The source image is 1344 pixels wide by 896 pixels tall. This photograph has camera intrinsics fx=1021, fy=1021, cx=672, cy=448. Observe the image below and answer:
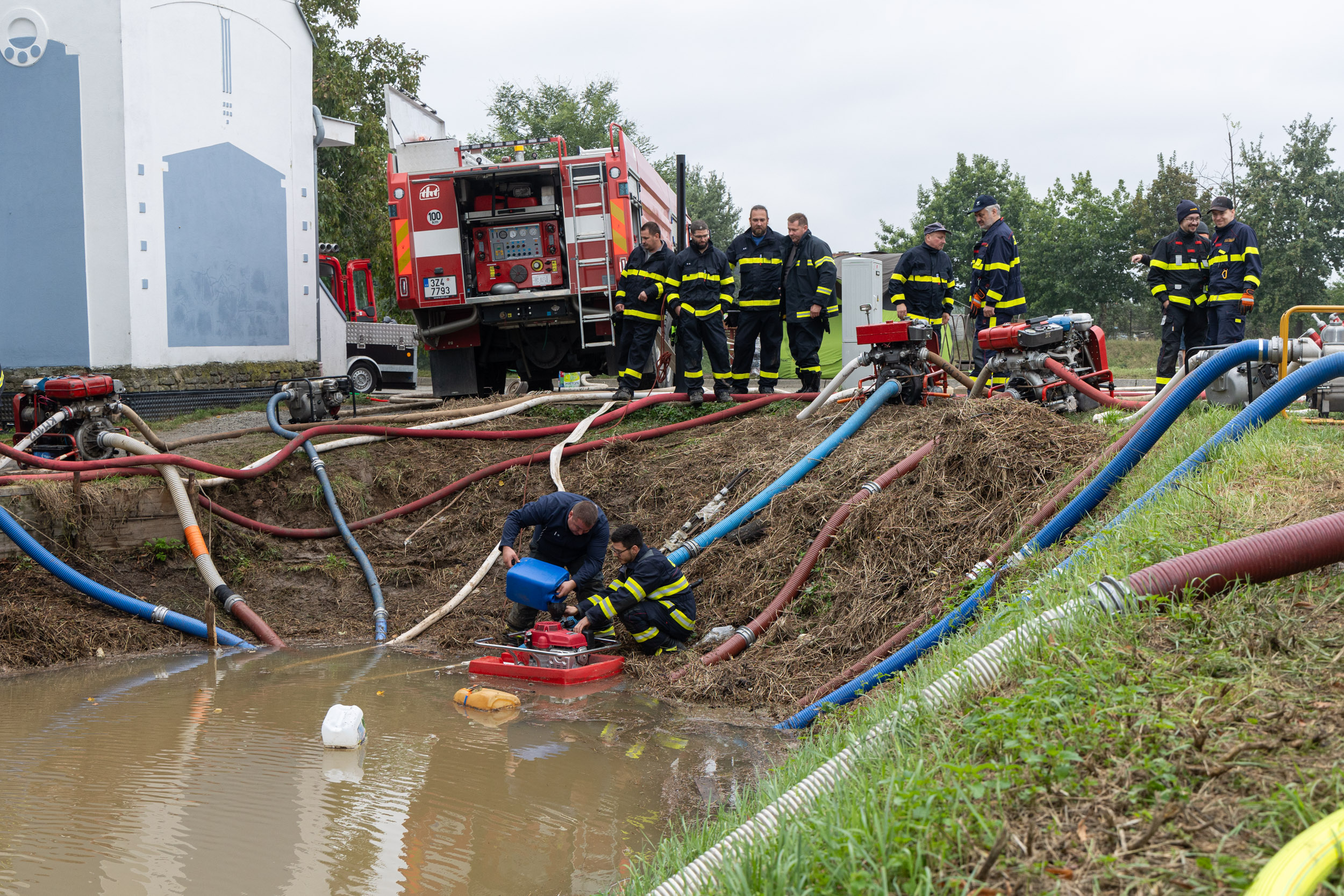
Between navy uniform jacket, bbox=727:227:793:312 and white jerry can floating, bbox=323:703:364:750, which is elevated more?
navy uniform jacket, bbox=727:227:793:312

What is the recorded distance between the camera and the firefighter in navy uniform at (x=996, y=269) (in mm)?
8781

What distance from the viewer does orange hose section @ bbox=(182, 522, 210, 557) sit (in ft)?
22.7

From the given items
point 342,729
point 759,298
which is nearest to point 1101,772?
point 342,729

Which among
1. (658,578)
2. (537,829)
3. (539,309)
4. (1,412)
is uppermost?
(539,309)

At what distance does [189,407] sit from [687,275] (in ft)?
21.0

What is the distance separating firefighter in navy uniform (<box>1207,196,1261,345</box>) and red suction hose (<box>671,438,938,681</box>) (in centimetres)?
379

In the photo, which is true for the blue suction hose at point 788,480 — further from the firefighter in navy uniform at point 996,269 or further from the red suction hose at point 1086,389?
the firefighter in navy uniform at point 996,269

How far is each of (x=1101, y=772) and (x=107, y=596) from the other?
6.21m

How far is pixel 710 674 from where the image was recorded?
5.57m

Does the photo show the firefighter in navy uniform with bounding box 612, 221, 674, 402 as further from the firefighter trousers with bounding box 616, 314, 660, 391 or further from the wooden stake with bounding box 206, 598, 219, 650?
the wooden stake with bounding box 206, 598, 219, 650

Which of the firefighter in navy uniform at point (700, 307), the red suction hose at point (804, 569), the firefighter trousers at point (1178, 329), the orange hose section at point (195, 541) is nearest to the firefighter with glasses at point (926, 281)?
the firefighter in navy uniform at point (700, 307)

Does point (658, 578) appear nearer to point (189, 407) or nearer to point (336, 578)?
point (336, 578)

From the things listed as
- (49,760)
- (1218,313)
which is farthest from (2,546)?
(1218,313)

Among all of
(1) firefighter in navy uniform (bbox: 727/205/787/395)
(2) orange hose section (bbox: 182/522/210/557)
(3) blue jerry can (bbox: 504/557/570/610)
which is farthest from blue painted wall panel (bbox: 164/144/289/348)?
(3) blue jerry can (bbox: 504/557/570/610)
